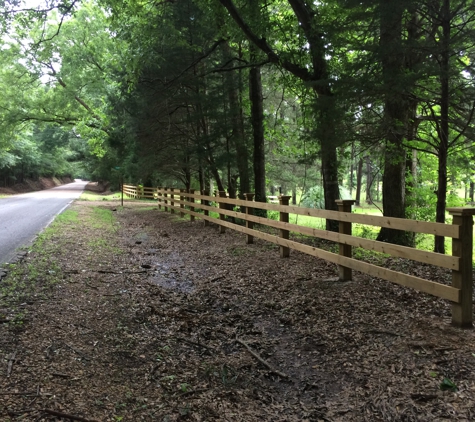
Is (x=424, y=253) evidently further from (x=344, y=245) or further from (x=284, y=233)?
(x=284, y=233)

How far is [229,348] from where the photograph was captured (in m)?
3.83

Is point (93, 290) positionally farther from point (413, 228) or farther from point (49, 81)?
point (49, 81)

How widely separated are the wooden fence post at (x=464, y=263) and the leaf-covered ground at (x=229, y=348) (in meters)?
0.19

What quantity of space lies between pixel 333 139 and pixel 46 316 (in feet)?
16.8

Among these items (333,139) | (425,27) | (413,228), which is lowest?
(413,228)

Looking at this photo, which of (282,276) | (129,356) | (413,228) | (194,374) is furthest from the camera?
(282,276)

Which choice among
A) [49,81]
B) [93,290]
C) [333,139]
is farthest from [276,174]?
[93,290]

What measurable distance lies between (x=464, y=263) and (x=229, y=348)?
7.68ft

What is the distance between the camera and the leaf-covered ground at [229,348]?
2722 mm

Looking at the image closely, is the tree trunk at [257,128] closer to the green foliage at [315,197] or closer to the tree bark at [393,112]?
the tree bark at [393,112]

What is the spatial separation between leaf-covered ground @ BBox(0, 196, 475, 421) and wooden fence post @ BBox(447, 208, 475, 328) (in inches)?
7.4

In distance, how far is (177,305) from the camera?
5.04 meters

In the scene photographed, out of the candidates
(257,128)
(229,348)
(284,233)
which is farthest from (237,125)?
(229,348)

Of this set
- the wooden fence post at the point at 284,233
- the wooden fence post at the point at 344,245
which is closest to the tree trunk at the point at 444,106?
the wooden fence post at the point at 344,245
